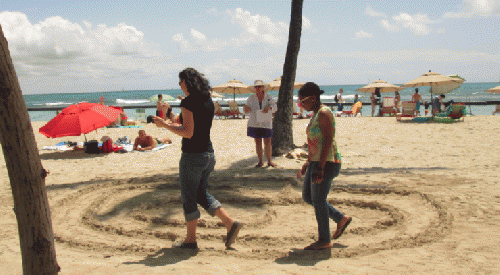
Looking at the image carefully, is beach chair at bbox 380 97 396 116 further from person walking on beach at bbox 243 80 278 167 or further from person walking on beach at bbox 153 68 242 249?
person walking on beach at bbox 153 68 242 249

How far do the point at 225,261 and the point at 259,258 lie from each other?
31 centimetres

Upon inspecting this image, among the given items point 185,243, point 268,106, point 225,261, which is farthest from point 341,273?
point 268,106

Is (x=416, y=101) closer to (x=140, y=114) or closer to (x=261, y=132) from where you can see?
(x=140, y=114)

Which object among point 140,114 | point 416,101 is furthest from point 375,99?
point 140,114

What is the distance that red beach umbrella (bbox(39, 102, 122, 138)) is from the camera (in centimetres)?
1014

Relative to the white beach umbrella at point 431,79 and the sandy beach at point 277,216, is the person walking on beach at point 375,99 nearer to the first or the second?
the white beach umbrella at point 431,79

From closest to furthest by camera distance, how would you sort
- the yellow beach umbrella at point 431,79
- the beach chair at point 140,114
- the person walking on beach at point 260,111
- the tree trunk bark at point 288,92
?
the person walking on beach at point 260,111 → the tree trunk bark at point 288,92 → the yellow beach umbrella at point 431,79 → the beach chair at point 140,114

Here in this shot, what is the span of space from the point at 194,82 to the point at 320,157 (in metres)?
1.28

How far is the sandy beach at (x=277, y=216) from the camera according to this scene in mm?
3551

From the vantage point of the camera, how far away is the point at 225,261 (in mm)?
3613

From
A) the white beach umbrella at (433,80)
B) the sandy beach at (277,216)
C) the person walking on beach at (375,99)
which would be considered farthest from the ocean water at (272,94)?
the sandy beach at (277,216)

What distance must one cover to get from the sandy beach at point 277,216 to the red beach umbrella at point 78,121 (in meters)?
0.76

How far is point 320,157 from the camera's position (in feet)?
11.7

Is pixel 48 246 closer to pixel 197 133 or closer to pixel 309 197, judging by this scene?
pixel 197 133
